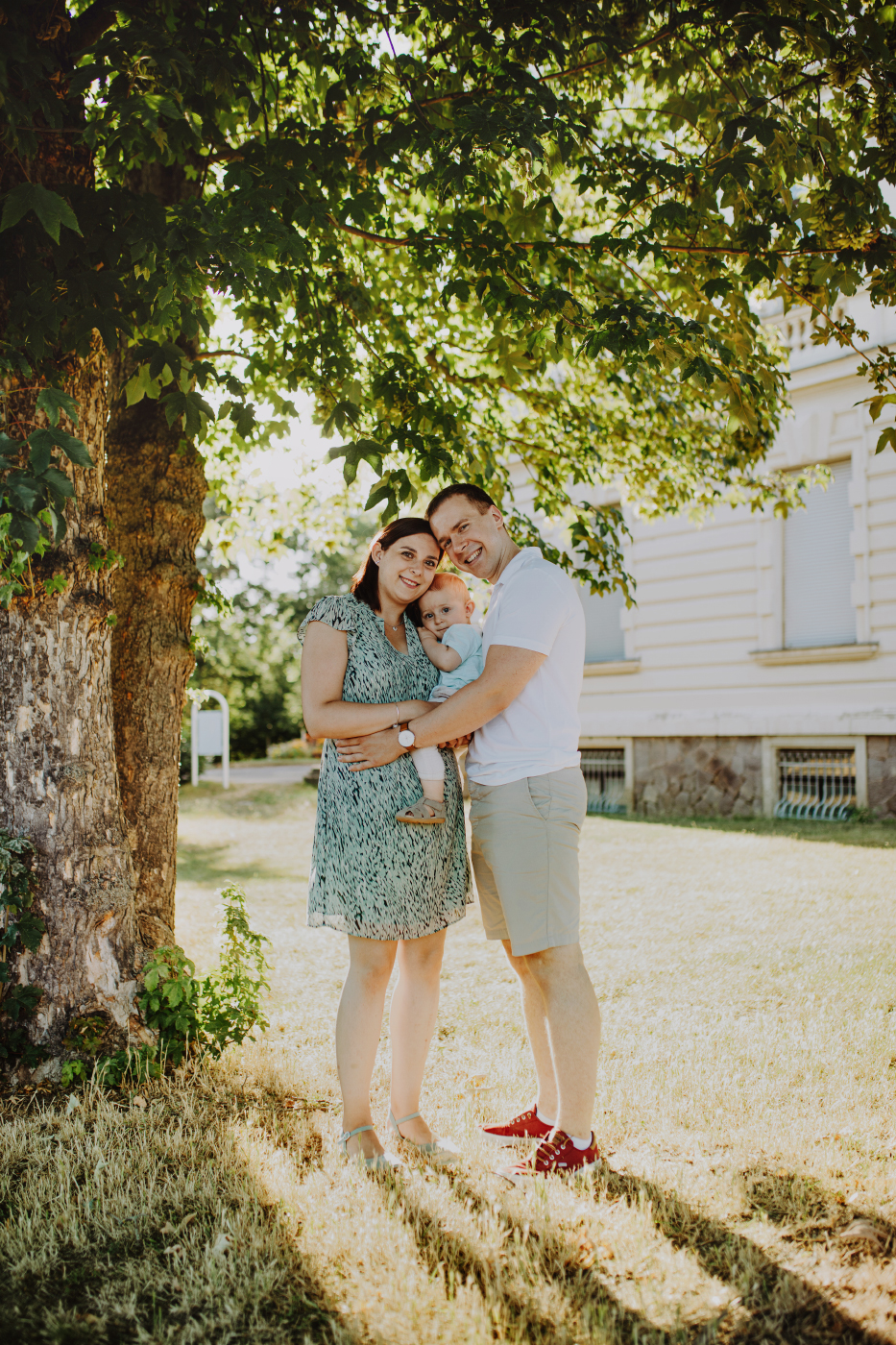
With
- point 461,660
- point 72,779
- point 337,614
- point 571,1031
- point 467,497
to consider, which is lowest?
point 571,1031

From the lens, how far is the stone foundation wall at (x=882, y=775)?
10.4 metres

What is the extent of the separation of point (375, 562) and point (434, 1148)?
77.4 inches

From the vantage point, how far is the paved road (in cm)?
2077

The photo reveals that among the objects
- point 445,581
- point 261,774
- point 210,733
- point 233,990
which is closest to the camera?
point 445,581

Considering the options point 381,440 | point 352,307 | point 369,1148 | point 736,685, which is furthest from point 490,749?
point 736,685

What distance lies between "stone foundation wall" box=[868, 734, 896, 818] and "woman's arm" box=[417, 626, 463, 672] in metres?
8.69

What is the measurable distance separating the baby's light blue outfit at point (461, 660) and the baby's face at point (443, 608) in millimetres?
56

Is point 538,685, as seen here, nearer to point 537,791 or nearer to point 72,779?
point 537,791

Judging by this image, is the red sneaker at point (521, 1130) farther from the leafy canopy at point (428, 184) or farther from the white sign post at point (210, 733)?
the white sign post at point (210, 733)

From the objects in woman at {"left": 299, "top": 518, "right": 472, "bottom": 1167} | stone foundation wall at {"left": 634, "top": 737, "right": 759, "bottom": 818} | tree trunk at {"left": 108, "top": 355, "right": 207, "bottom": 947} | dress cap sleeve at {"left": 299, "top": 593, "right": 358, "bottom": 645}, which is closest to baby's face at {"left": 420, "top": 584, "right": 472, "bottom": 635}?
woman at {"left": 299, "top": 518, "right": 472, "bottom": 1167}

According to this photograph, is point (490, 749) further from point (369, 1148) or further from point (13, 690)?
point (13, 690)

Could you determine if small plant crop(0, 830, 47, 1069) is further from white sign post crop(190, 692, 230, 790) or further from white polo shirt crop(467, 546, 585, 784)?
white sign post crop(190, 692, 230, 790)

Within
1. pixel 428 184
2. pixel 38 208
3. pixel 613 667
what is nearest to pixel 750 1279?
pixel 38 208

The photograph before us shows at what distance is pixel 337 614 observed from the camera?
3.07 meters
